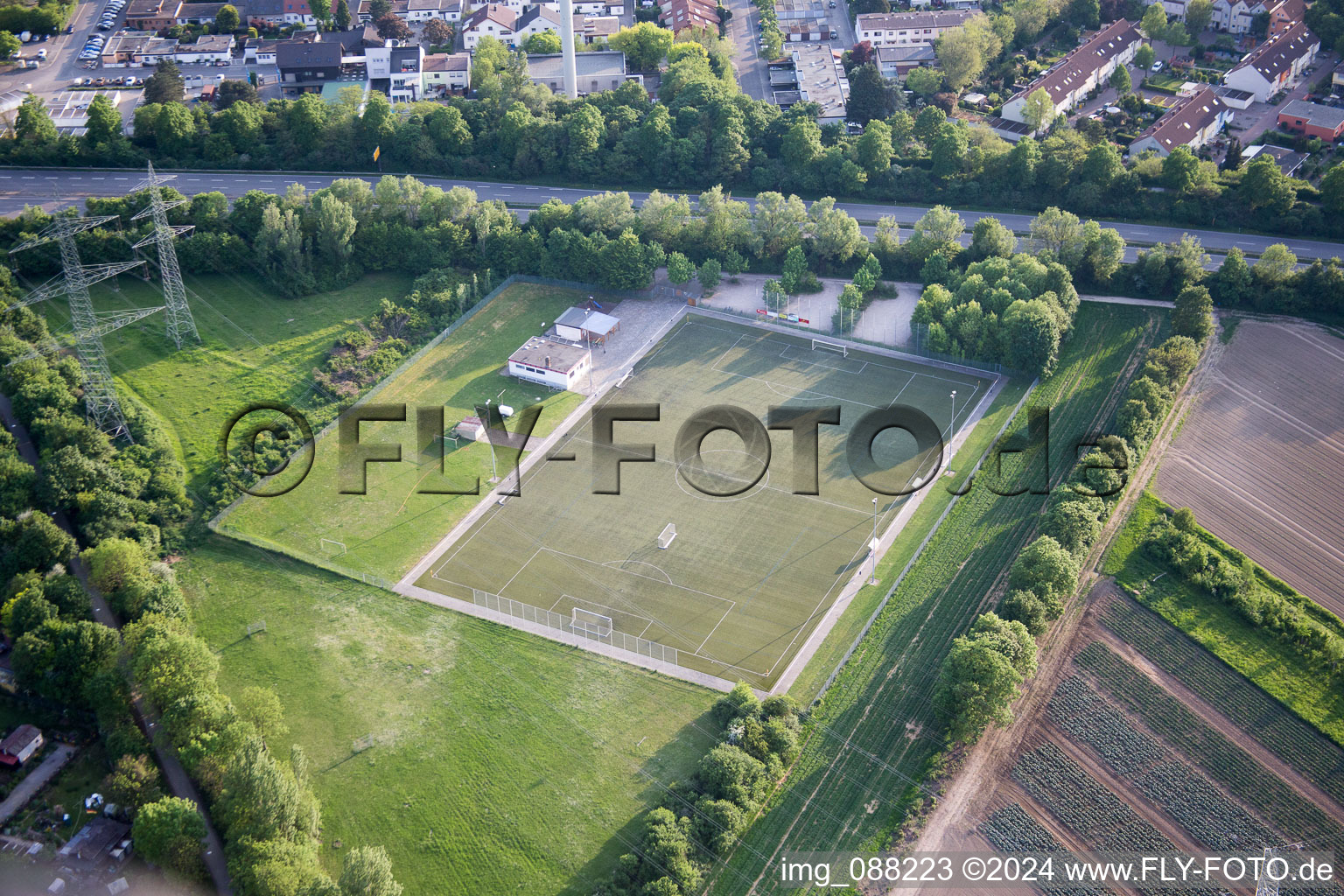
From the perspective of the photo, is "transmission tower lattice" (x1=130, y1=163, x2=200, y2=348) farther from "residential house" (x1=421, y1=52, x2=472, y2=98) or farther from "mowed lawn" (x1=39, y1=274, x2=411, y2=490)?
"residential house" (x1=421, y1=52, x2=472, y2=98)

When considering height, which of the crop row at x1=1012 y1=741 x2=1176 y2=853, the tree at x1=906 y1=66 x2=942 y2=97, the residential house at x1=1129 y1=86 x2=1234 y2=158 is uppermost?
the tree at x1=906 y1=66 x2=942 y2=97

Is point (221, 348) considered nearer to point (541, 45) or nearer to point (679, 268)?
point (679, 268)

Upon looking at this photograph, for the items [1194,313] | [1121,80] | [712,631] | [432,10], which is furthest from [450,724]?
[432,10]

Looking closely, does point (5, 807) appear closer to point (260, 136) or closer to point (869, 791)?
point (869, 791)

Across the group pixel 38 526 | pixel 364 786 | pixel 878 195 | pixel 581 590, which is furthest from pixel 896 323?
pixel 38 526

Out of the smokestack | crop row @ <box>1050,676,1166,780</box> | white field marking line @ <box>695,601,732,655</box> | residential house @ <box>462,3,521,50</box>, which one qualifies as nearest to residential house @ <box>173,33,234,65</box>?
residential house @ <box>462,3,521,50</box>

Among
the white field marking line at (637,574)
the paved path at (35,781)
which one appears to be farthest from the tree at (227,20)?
the paved path at (35,781)

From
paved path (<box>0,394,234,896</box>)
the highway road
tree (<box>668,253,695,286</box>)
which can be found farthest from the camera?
the highway road

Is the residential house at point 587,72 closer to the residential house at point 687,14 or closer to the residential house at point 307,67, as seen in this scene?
the residential house at point 687,14
